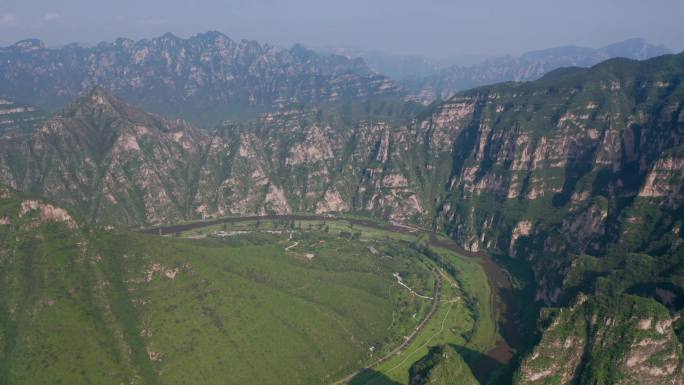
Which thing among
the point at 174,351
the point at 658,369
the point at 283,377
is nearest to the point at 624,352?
the point at 658,369

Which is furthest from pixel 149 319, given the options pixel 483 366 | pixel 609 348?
pixel 609 348

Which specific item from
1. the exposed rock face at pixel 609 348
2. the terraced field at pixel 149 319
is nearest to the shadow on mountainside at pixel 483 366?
the exposed rock face at pixel 609 348

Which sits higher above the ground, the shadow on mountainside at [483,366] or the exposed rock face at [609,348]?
the exposed rock face at [609,348]

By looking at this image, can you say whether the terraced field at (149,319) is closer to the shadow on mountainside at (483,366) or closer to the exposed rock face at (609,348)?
the shadow on mountainside at (483,366)

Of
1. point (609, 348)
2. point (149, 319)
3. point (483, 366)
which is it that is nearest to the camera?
point (609, 348)

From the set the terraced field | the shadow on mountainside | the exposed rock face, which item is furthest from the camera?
the shadow on mountainside

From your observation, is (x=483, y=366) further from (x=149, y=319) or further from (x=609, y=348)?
(x=149, y=319)

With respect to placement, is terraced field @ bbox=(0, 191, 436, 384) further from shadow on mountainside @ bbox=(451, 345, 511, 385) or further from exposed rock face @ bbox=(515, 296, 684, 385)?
exposed rock face @ bbox=(515, 296, 684, 385)

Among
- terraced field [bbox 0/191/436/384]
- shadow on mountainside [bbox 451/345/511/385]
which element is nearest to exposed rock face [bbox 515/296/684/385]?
shadow on mountainside [bbox 451/345/511/385]
